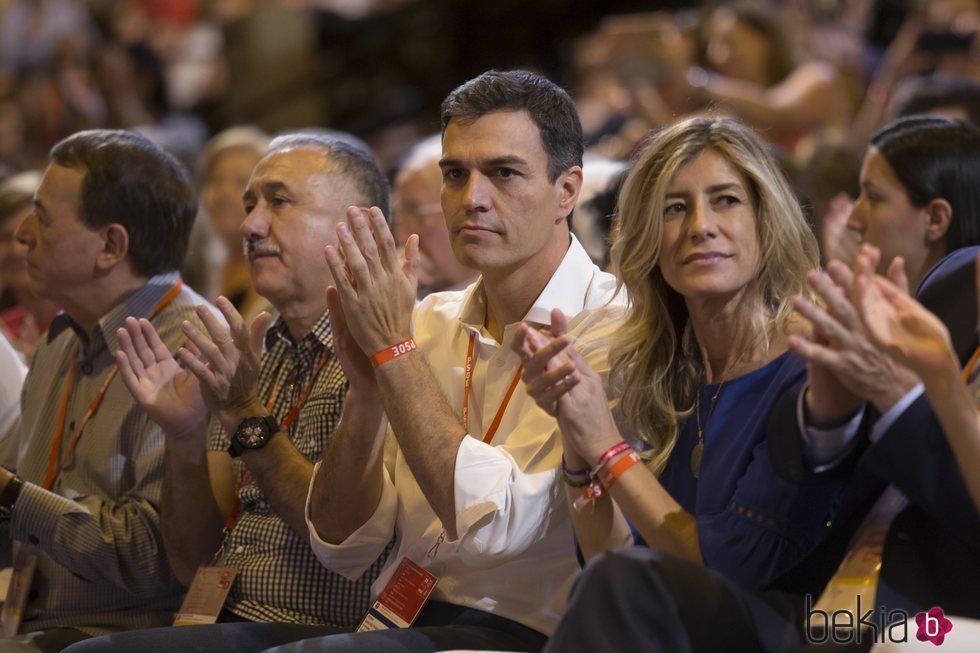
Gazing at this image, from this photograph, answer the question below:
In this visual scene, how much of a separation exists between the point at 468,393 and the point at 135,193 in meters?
1.11

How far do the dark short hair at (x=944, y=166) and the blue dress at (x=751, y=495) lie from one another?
662 millimetres

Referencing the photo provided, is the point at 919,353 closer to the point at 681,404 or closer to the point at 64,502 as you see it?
the point at 681,404

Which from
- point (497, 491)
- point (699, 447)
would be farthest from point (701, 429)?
point (497, 491)

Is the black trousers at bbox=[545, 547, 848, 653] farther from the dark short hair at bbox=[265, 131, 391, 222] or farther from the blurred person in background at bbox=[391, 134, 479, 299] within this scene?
the blurred person in background at bbox=[391, 134, 479, 299]

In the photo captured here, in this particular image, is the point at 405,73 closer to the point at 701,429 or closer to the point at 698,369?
the point at 698,369

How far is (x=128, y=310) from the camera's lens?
3.21 m

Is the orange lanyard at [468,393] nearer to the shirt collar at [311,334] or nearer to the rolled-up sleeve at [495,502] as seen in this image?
the rolled-up sleeve at [495,502]

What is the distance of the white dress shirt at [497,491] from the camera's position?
2.41 m

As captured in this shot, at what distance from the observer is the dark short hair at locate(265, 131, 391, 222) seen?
310 cm

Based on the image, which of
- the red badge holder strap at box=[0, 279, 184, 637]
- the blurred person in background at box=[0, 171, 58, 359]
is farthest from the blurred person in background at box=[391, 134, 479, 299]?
the blurred person in background at box=[0, 171, 58, 359]

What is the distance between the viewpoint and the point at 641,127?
548 cm

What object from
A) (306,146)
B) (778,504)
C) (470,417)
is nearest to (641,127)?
(306,146)

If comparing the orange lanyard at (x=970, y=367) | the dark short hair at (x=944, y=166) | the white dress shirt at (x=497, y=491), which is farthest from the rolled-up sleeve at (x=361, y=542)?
the dark short hair at (x=944, y=166)

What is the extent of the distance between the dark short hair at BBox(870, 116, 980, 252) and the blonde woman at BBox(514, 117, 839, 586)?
1.56 feet
